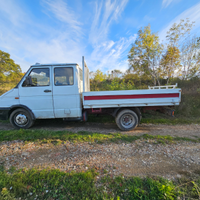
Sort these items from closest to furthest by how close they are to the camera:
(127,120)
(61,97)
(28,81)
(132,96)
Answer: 1. (28,81)
2. (132,96)
3. (61,97)
4. (127,120)

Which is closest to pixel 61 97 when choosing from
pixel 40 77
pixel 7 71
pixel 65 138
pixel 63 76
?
pixel 63 76

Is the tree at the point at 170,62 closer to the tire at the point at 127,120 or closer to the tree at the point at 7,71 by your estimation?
the tire at the point at 127,120

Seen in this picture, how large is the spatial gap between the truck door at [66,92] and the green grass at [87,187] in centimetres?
233

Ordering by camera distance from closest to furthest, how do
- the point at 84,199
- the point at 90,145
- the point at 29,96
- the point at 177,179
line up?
the point at 84,199, the point at 177,179, the point at 90,145, the point at 29,96

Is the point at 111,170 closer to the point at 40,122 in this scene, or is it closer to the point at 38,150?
the point at 38,150

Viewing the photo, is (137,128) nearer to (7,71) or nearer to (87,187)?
(87,187)

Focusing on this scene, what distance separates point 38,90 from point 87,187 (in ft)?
11.6

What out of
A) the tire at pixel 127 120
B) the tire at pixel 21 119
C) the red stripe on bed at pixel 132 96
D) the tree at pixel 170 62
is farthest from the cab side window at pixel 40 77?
the tree at pixel 170 62

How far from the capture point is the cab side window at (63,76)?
13.3 feet

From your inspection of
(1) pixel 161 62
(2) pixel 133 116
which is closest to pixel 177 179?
(2) pixel 133 116

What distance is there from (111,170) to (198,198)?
1.35 m

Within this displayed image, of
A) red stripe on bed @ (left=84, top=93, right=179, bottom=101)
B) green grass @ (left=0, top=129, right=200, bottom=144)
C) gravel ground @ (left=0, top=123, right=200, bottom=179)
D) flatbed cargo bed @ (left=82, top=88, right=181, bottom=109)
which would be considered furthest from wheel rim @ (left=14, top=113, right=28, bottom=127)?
red stripe on bed @ (left=84, top=93, right=179, bottom=101)

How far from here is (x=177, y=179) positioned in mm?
1952

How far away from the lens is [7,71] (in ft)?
34.0
